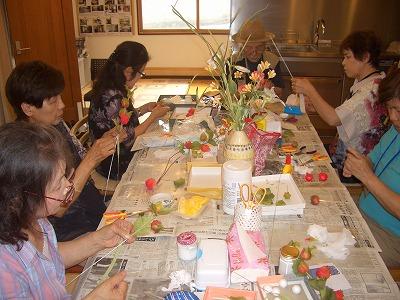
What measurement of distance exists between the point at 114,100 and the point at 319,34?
11.1 feet

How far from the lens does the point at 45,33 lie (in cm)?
414

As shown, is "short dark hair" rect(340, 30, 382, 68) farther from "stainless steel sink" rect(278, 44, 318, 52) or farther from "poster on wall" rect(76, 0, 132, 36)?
"poster on wall" rect(76, 0, 132, 36)

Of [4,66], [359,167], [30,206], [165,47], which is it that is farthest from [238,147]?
[165,47]

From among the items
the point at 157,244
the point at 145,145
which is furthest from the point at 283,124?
the point at 157,244

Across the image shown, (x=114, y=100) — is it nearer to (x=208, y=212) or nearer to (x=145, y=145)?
(x=145, y=145)

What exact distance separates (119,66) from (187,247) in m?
1.55

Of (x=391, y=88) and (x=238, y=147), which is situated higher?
(x=391, y=88)

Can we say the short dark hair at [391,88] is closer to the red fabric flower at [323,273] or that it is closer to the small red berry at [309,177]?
the small red berry at [309,177]

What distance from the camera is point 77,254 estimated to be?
4.33ft

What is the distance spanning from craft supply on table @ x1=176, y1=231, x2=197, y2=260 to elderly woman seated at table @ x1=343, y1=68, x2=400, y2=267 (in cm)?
85

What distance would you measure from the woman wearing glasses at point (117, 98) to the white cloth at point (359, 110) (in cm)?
127

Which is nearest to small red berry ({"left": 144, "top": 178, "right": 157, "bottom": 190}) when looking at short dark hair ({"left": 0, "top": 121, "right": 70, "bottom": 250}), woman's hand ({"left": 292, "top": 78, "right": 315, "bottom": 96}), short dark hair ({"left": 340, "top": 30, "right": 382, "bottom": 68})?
short dark hair ({"left": 0, "top": 121, "right": 70, "bottom": 250})

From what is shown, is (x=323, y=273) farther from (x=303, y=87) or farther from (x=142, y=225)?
(x=303, y=87)

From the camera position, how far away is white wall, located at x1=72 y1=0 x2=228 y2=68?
Result: 22.4 feet
